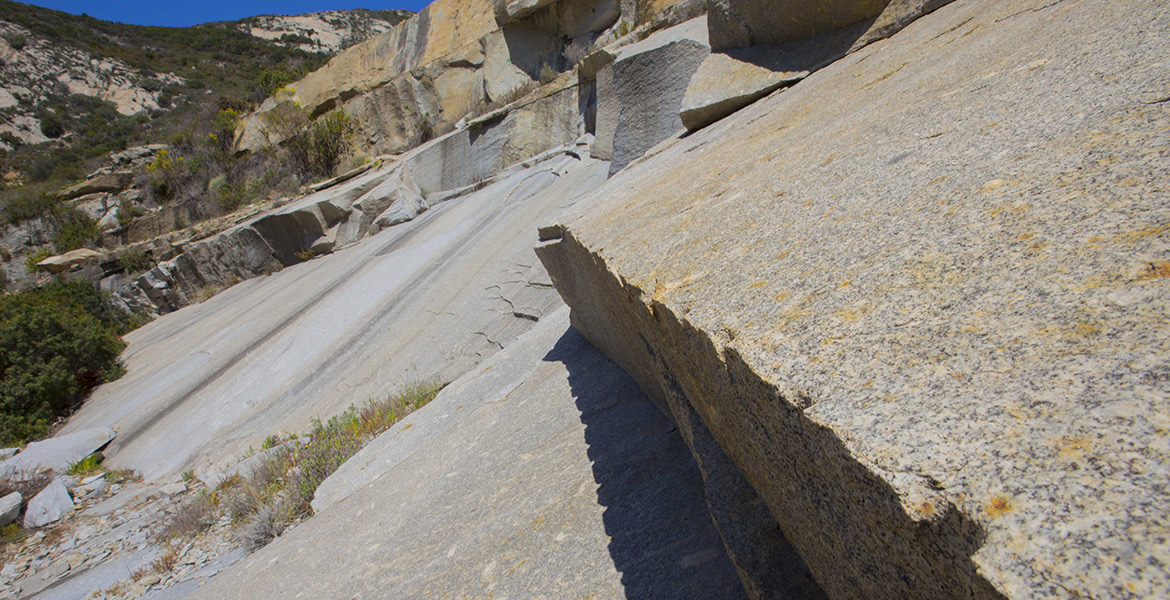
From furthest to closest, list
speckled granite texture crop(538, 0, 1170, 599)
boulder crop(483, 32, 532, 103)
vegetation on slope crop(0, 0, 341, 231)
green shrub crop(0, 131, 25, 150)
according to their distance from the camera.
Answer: green shrub crop(0, 131, 25, 150)
vegetation on slope crop(0, 0, 341, 231)
boulder crop(483, 32, 532, 103)
speckled granite texture crop(538, 0, 1170, 599)

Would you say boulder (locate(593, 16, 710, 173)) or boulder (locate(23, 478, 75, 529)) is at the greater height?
boulder (locate(593, 16, 710, 173))

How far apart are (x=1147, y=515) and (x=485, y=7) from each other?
18540 millimetres

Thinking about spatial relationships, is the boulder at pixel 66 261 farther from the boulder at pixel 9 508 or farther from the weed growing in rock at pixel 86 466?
the boulder at pixel 9 508

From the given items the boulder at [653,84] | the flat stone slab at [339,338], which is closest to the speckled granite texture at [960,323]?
the boulder at [653,84]

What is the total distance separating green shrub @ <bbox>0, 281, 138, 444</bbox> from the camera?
782 cm

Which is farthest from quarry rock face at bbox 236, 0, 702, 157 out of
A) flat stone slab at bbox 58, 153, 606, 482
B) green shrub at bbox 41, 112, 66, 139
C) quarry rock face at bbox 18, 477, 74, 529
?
green shrub at bbox 41, 112, 66, 139

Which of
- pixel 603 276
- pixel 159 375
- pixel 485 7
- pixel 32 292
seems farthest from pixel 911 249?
pixel 485 7

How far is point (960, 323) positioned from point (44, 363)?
37.0ft

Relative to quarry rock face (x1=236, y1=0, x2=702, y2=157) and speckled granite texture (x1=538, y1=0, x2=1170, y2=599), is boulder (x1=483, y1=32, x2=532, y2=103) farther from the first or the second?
speckled granite texture (x1=538, y1=0, x2=1170, y2=599)

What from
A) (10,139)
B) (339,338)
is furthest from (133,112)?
(339,338)

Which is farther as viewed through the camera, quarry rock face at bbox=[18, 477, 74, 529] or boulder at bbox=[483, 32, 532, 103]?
boulder at bbox=[483, 32, 532, 103]

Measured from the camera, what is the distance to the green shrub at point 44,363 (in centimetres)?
782

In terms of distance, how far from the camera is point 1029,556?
1.62 feet

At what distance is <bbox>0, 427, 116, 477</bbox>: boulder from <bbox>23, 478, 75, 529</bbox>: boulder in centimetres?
78
